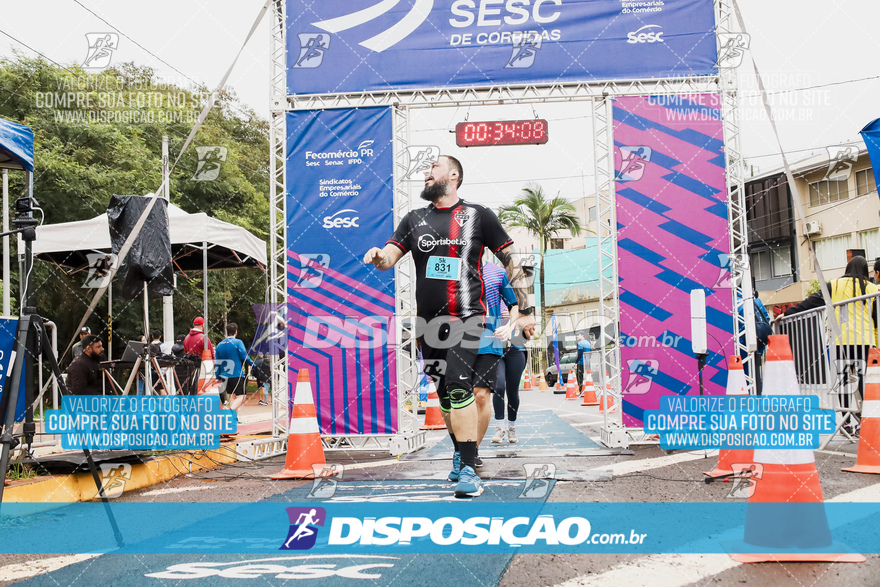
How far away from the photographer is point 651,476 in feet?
20.0

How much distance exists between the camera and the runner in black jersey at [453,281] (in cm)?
539

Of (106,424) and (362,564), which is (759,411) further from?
(106,424)

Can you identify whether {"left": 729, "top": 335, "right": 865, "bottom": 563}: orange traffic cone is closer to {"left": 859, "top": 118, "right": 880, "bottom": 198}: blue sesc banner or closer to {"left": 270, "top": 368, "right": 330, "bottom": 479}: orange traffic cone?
{"left": 270, "top": 368, "right": 330, "bottom": 479}: orange traffic cone

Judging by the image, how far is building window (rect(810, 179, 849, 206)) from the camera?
3531 centimetres

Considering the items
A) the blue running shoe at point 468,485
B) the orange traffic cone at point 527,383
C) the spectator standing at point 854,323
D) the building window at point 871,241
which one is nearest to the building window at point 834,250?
the building window at point 871,241

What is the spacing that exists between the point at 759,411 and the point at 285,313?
5317 millimetres

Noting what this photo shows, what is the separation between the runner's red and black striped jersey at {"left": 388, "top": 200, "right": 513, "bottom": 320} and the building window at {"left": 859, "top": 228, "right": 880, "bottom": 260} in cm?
3272

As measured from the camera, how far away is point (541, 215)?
38438 millimetres

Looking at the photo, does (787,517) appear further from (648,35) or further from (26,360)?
(648,35)

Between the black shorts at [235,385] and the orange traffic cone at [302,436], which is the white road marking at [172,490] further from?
the black shorts at [235,385]

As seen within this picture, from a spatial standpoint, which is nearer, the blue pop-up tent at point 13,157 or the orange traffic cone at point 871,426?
the blue pop-up tent at point 13,157

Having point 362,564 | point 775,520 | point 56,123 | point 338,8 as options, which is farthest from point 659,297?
point 56,123

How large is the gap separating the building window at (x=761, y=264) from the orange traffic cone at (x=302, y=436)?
39.9 meters

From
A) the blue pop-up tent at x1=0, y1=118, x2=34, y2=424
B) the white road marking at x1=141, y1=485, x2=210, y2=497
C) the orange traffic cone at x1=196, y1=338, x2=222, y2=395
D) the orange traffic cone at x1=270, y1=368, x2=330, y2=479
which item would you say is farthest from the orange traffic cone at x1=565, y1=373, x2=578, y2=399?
the blue pop-up tent at x1=0, y1=118, x2=34, y2=424
